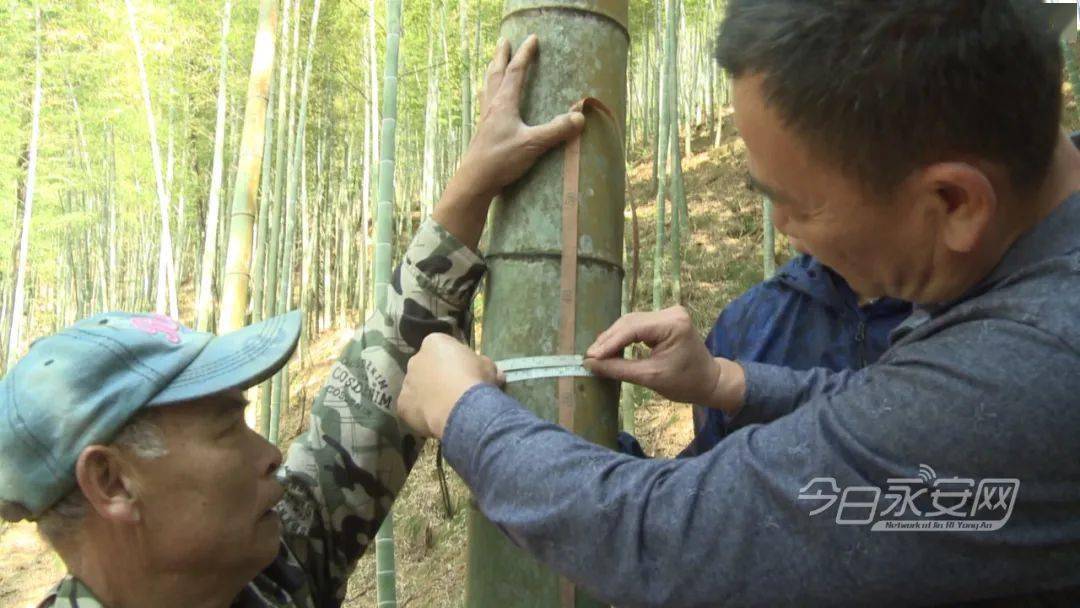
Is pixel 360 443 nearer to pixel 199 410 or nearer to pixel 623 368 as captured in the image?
pixel 199 410

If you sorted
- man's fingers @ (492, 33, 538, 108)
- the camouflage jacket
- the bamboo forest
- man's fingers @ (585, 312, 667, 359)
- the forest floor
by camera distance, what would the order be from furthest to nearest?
1. the forest floor
2. the bamboo forest
3. the camouflage jacket
4. man's fingers @ (492, 33, 538, 108)
5. man's fingers @ (585, 312, 667, 359)

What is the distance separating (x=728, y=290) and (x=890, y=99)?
904 centimetres

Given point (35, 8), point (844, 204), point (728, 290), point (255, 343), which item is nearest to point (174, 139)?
point (35, 8)

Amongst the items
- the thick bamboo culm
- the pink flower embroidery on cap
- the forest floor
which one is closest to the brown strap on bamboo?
the thick bamboo culm

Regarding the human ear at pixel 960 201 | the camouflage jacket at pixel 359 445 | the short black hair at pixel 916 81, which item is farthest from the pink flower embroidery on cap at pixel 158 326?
the human ear at pixel 960 201

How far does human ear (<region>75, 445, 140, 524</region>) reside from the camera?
1.19m

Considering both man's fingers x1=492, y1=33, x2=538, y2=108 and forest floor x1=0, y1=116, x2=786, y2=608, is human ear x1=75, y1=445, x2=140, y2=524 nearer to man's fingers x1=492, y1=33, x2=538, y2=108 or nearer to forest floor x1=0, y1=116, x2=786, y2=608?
man's fingers x1=492, y1=33, x2=538, y2=108

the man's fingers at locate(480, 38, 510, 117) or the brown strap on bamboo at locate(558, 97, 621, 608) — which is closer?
the brown strap on bamboo at locate(558, 97, 621, 608)

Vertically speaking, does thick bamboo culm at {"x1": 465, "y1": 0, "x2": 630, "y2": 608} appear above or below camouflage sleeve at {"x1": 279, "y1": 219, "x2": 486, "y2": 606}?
above

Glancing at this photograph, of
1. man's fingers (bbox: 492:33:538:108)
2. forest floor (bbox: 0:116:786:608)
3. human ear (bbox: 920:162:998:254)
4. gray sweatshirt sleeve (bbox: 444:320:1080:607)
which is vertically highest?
man's fingers (bbox: 492:33:538:108)

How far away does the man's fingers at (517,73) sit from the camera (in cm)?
124

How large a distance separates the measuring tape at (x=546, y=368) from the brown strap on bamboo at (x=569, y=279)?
11 mm

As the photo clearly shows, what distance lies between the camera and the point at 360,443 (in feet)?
4.99

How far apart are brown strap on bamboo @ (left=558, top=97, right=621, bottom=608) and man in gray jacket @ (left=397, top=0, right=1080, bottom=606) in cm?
25
